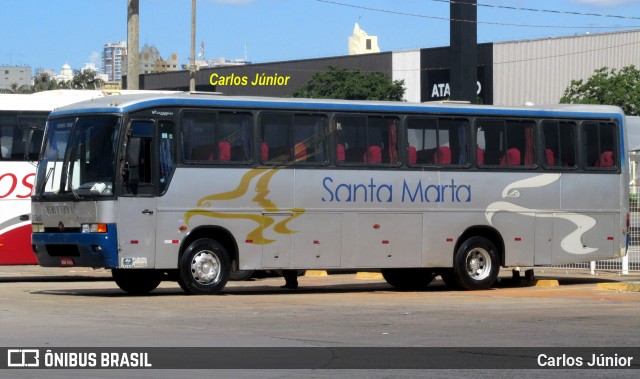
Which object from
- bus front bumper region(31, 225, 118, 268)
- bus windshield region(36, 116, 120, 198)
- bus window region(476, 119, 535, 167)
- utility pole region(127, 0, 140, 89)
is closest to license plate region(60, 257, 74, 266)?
bus front bumper region(31, 225, 118, 268)

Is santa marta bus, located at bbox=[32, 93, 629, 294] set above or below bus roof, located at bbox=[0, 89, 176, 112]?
below

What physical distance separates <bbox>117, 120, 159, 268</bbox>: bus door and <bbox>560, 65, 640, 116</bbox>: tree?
50.7m

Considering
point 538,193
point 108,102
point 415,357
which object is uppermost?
point 108,102

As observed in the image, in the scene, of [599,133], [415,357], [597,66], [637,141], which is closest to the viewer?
[415,357]

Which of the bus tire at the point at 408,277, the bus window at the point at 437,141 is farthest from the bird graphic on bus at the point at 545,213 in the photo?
the bus tire at the point at 408,277

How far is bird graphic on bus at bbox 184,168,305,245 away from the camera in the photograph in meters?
21.3

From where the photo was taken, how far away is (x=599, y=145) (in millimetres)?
24969

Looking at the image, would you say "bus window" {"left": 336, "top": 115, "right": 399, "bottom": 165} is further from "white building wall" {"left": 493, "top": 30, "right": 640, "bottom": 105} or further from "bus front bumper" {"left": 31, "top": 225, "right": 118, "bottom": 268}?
"white building wall" {"left": 493, "top": 30, "right": 640, "bottom": 105}

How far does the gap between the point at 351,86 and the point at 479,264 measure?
6273cm

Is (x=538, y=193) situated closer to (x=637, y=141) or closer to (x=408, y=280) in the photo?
(x=408, y=280)

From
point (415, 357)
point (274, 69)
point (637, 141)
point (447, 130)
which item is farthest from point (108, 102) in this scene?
point (274, 69)

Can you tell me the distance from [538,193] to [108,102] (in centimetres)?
858

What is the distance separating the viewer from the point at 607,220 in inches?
984

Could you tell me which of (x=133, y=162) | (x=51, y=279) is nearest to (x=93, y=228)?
(x=133, y=162)
